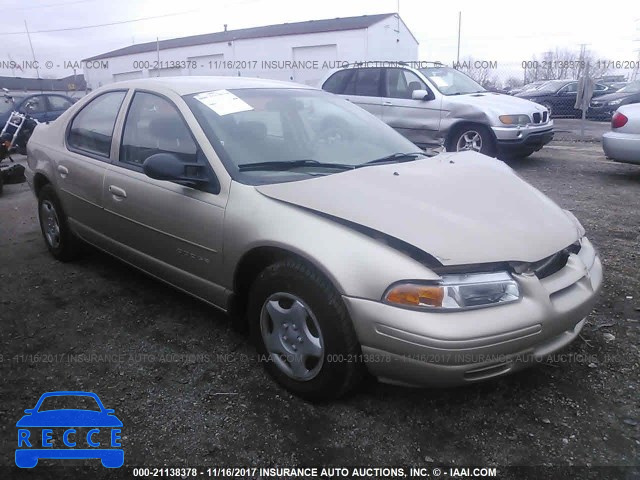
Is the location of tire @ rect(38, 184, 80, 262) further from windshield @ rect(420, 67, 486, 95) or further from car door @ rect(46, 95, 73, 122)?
car door @ rect(46, 95, 73, 122)

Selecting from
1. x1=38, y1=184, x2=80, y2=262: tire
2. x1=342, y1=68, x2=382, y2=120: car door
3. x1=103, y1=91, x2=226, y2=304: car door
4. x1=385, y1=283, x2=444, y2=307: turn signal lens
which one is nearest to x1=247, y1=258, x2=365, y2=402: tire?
x1=385, y1=283, x2=444, y2=307: turn signal lens

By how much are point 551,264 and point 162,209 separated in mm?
2112

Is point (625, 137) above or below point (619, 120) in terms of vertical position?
below

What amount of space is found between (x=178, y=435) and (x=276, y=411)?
453mm

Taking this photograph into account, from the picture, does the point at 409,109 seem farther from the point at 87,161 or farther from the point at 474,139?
the point at 87,161

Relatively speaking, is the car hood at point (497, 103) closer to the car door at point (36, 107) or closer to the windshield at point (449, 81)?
the windshield at point (449, 81)

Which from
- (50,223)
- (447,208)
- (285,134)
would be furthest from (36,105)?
(447,208)

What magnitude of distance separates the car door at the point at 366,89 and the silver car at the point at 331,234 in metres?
5.20

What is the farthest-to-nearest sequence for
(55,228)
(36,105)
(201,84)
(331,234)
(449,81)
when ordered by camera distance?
1. (36,105)
2. (449,81)
3. (55,228)
4. (201,84)
5. (331,234)

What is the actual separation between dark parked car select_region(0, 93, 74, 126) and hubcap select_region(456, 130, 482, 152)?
370 inches

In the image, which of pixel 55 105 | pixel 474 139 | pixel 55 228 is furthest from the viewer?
pixel 55 105

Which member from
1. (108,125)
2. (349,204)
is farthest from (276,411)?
(108,125)

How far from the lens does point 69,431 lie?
2.32 meters

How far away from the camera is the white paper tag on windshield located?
299 cm
